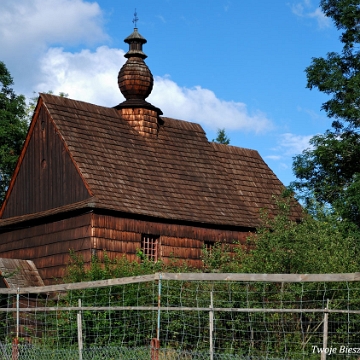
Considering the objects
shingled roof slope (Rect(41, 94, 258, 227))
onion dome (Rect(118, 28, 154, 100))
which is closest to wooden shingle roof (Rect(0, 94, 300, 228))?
shingled roof slope (Rect(41, 94, 258, 227))

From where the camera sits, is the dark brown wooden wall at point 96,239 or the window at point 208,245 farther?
the window at point 208,245

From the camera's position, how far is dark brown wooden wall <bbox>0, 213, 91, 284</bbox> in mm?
25266

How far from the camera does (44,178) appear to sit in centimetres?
2783

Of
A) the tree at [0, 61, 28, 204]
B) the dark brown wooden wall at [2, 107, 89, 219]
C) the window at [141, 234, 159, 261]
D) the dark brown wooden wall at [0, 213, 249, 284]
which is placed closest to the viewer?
the dark brown wooden wall at [0, 213, 249, 284]

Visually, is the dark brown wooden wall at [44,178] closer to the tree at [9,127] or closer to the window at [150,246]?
the window at [150,246]

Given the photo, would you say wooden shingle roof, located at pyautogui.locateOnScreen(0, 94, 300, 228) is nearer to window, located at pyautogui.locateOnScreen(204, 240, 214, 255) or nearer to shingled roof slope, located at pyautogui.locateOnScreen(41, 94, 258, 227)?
shingled roof slope, located at pyautogui.locateOnScreen(41, 94, 258, 227)

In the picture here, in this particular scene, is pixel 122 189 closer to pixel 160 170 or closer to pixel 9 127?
pixel 160 170

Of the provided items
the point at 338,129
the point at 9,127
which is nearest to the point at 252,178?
the point at 338,129

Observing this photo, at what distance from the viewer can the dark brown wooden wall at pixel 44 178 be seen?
26.3 meters

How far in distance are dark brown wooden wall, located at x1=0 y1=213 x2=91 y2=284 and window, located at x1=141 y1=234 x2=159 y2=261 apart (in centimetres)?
232

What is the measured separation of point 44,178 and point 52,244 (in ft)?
8.56

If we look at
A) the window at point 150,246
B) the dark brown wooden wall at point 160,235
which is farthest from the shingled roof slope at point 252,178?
the window at point 150,246

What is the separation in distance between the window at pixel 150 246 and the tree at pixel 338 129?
5923 millimetres

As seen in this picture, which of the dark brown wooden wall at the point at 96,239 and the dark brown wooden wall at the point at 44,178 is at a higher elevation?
the dark brown wooden wall at the point at 44,178
